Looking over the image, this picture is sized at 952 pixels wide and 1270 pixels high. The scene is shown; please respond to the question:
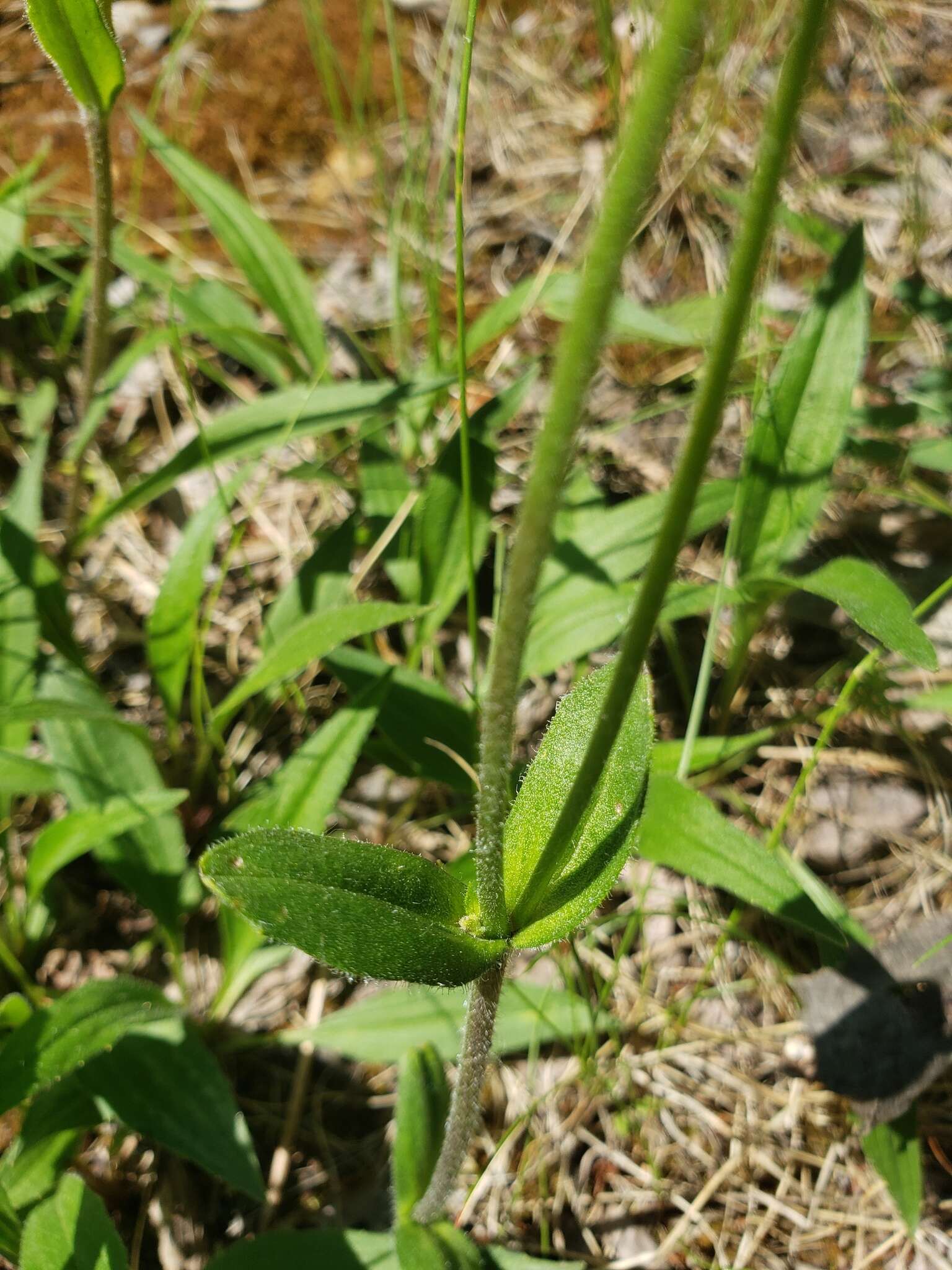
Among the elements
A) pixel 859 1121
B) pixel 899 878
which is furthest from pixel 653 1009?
pixel 899 878

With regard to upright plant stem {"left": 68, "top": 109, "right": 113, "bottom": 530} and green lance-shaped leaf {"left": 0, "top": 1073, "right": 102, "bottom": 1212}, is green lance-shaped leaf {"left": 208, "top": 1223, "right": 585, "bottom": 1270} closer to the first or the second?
green lance-shaped leaf {"left": 0, "top": 1073, "right": 102, "bottom": 1212}

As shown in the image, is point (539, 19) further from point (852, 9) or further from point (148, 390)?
point (148, 390)

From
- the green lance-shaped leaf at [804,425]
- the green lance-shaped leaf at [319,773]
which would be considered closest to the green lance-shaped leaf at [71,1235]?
the green lance-shaped leaf at [319,773]

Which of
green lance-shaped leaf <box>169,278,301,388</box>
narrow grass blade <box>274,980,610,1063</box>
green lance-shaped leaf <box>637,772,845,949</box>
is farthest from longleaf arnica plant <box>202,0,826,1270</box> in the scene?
green lance-shaped leaf <box>169,278,301,388</box>

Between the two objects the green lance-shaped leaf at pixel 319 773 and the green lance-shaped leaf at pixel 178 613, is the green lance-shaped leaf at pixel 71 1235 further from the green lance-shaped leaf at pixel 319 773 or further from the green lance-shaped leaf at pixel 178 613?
the green lance-shaped leaf at pixel 178 613

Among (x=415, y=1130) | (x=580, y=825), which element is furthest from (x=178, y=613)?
(x=580, y=825)

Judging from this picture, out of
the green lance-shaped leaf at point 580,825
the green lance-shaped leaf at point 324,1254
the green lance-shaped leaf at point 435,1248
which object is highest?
the green lance-shaped leaf at point 580,825

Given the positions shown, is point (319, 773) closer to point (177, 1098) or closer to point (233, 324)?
point (177, 1098)
